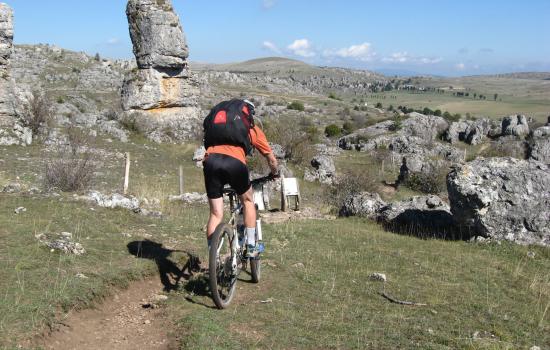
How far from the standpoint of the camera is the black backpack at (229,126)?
549 centimetres

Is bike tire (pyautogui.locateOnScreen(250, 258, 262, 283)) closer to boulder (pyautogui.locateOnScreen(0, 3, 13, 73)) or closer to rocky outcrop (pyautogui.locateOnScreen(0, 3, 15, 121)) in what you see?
rocky outcrop (pyautogui.locateOnScreen(0, 3, 15, 121))

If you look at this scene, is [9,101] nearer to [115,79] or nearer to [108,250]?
[108,250]

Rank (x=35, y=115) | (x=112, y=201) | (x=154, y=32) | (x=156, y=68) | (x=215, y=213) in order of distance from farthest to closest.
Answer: (x=156, y=68)
(x=154, y=32)
(x=35, y=115)
(x=112, y=201)
(x=215, y=213)

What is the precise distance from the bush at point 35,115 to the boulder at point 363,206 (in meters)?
17.5

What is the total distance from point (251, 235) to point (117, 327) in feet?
5.78

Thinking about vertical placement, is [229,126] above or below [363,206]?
above

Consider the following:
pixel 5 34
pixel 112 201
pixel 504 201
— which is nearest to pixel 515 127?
pixel 504 201

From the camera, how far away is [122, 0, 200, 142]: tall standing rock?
109 feet

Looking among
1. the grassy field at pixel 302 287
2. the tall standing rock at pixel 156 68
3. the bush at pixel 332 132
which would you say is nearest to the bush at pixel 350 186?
the grassy field at pixel 302 287

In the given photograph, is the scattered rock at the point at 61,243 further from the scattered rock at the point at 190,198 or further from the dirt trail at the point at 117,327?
the scattered rock at the point at 190,198

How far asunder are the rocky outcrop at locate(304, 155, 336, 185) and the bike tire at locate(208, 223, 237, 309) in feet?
66.1

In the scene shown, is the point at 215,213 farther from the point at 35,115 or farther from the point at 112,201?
the point at 35,115

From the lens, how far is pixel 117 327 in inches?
210

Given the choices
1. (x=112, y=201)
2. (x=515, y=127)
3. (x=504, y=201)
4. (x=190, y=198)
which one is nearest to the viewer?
(x=112, y=201)
